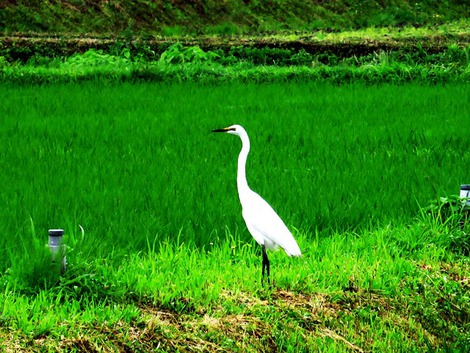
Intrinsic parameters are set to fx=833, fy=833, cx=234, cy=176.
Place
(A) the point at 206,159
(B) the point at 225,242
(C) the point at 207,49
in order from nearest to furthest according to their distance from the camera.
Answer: (B) the point at 225,242
(A) the point at 206,159
(C) the point at 207,49

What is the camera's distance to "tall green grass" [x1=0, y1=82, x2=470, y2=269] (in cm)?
409

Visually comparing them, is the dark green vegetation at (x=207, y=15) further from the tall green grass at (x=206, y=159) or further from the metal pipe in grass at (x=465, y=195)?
the metal pipe in grass at (x=465, y=195)

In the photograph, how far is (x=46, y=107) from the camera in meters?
8.13

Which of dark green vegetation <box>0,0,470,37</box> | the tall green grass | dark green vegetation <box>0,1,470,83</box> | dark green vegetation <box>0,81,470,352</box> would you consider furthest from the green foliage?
dark green vegetation <box>0,81,470,352</box>

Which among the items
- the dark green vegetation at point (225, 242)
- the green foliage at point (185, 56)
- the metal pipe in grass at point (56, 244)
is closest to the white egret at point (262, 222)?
the dark green vegetation at point (225, 242)

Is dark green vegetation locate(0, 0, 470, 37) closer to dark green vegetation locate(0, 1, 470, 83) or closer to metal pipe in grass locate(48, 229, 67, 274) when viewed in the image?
dark green vegetation locate(0, 1, 470, 83)

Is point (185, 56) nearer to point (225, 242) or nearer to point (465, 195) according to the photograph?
point (465, 195)

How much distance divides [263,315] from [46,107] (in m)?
5.36

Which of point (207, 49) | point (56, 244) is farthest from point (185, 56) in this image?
point (56, 244)

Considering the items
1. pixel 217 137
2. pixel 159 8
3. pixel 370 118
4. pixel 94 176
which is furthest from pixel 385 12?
pixel 94 176

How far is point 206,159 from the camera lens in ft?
18.4

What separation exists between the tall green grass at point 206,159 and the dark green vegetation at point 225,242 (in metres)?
0.02

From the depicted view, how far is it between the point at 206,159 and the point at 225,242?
72.0 inches

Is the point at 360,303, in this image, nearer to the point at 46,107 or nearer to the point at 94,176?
the point at 94,176
